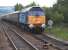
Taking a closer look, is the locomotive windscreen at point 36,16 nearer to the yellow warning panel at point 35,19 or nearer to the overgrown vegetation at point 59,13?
the yellow warning panel at point 35,19

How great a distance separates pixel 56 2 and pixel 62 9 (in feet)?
19.4

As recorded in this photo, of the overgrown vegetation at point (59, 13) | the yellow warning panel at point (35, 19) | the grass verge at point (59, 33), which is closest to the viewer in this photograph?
the grass verge at point (59, 33)

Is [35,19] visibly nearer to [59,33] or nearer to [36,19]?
[36,19]

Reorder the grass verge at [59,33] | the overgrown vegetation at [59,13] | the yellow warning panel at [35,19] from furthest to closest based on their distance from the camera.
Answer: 1. the overgrown vegetation at [59,13]
2. the yellow warning panel at [35,19]
3. the grass verge at [59,33]

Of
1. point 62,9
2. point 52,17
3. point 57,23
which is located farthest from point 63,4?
point 52,17

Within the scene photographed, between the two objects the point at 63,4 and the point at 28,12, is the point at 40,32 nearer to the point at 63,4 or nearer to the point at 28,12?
the point at 28,12

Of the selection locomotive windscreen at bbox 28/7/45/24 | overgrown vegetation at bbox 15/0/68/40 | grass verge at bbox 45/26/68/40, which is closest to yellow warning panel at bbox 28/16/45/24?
locomotive windscreen at bbox 28/7/45/24

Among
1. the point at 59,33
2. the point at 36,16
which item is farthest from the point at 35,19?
the point at 59,33

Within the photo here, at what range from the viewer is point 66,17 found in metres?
42.5

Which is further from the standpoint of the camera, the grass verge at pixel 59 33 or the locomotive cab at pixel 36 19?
the locomotive cab at pixel 36 19

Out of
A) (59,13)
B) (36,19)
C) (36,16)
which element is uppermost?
(36,16)

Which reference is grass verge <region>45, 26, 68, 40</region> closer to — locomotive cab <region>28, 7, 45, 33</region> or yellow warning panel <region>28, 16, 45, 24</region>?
locomotive cab <region>28, 7, 45, 33</region>

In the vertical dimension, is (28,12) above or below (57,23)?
above

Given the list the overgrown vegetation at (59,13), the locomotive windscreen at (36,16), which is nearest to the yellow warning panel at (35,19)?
the locomotive windscreen at (36,16)
